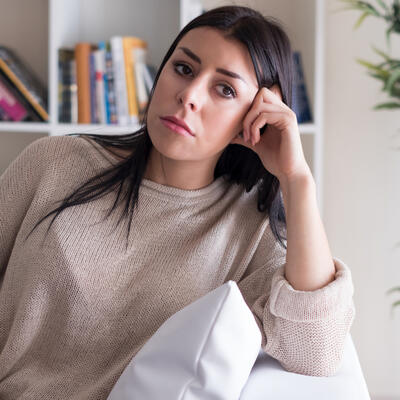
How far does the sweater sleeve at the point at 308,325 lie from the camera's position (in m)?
1.07

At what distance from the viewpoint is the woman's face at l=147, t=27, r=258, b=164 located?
1182 millimetres

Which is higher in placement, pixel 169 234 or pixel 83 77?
pixel 83 77

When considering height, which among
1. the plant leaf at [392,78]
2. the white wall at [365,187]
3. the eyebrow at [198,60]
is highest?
the eyebrow at [198,60]

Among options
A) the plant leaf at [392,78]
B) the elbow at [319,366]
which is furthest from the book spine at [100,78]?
the elbow at [319,366]

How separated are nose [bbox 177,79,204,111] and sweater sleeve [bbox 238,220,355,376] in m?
0.37

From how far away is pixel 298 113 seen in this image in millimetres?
2365

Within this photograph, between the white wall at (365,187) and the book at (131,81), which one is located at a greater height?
the book at (131,81)

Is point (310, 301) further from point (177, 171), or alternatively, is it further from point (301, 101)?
point (301, 101)

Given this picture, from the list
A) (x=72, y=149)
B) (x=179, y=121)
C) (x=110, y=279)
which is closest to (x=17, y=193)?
(x=72, y=149)

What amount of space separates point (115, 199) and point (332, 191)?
4.94 feet

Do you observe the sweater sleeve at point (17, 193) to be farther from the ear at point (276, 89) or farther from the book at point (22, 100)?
the book at point (22, 100)

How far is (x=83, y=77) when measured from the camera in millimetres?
2219

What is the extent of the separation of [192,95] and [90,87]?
1.15 m

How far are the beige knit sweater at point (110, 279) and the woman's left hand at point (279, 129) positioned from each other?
0.49 ft
